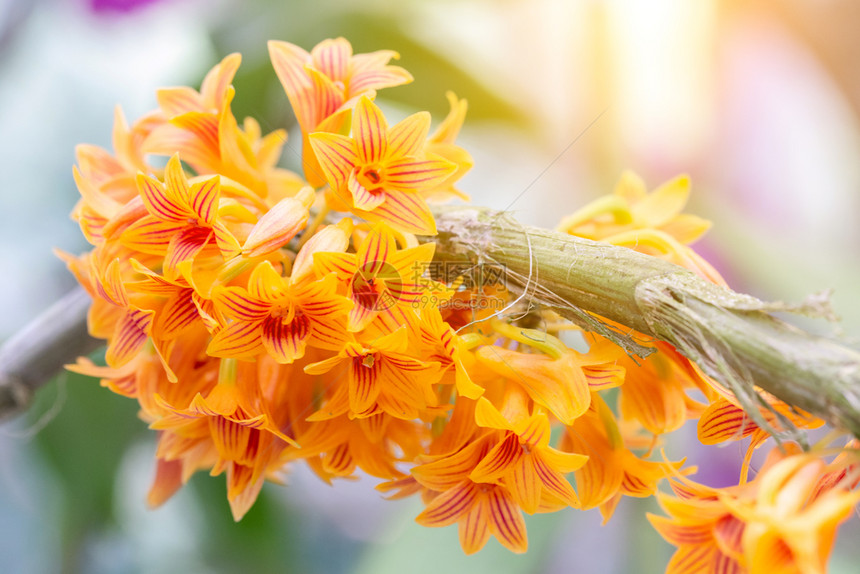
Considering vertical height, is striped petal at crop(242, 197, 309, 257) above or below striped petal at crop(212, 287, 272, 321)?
above

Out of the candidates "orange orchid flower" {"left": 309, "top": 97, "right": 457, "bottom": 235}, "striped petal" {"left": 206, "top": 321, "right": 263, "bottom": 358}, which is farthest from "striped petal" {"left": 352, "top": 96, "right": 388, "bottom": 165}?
"striped petal" {"left": 206, "top": 321, "right": 263, "bottom": 358}

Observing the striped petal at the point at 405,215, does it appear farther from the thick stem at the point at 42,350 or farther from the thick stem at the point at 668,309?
the thick stem at the point at 42,350

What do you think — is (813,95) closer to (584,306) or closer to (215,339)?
(584,306)

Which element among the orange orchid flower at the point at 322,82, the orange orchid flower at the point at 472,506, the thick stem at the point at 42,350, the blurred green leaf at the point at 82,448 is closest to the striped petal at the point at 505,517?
the orange orchid flower at the point at 472,506

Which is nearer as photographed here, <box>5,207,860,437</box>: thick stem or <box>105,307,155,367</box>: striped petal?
<box>5,207,860,437</box>: thick stem

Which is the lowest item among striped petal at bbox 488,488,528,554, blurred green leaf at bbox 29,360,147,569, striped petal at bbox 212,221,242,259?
blurred green leaf at bbox 29,360,147,569

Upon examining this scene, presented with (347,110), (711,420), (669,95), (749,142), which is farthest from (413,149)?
(749,142)

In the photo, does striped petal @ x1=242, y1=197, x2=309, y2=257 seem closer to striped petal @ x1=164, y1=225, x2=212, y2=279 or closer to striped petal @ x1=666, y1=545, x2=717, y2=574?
striped petal @ x1=164, y1=225, x2=212, y2=279
